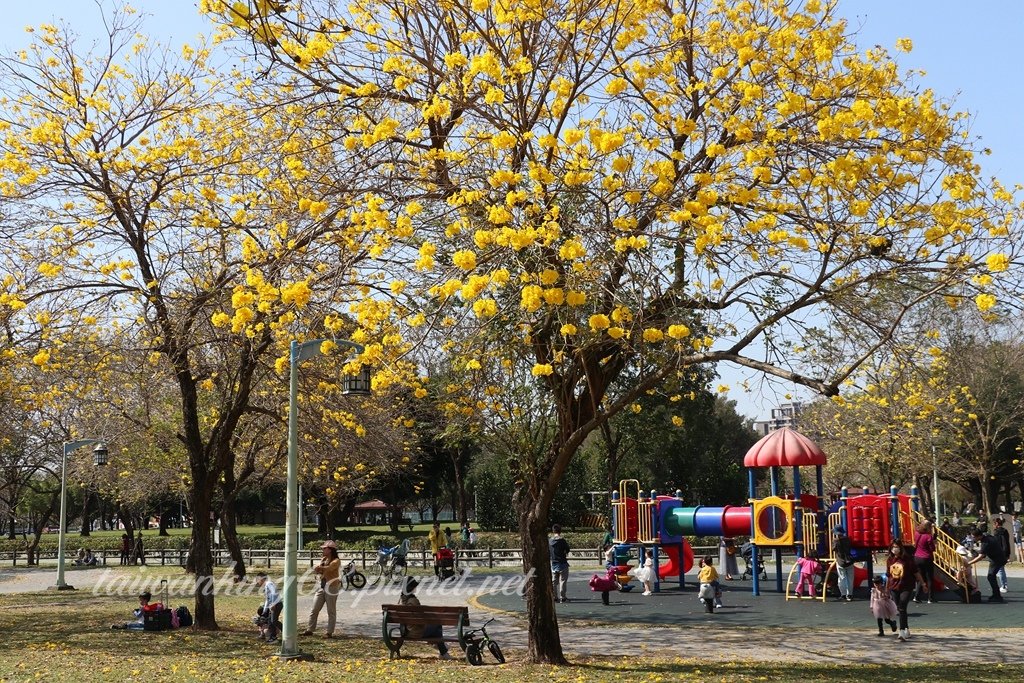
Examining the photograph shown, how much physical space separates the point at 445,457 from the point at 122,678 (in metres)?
44.7

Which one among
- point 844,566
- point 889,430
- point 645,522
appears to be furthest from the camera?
point 889,430

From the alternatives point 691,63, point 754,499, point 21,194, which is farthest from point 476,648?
point 754,499

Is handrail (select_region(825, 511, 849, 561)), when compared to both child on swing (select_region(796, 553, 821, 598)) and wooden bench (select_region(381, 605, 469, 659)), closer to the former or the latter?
child on swing (select_region(796, 553, 821, 598))

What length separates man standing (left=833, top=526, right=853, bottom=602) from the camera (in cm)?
2025

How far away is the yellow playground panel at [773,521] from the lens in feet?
71.2

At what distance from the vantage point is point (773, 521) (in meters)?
22.0

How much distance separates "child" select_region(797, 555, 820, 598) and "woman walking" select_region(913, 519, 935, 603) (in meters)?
2.10

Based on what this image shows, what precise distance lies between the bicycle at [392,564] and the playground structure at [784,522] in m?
6.63

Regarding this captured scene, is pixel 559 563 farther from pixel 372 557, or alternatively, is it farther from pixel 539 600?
pixel 372 557

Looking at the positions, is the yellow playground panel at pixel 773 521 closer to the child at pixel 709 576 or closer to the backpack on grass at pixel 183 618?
the child at pixel 709 576

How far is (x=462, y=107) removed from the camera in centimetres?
Answer: 1117

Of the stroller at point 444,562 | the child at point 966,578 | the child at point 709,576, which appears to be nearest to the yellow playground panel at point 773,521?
the child at point 709,576

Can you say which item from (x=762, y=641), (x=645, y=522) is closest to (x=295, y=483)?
(x=762, y=641)

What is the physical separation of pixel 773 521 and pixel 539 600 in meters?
11.4
